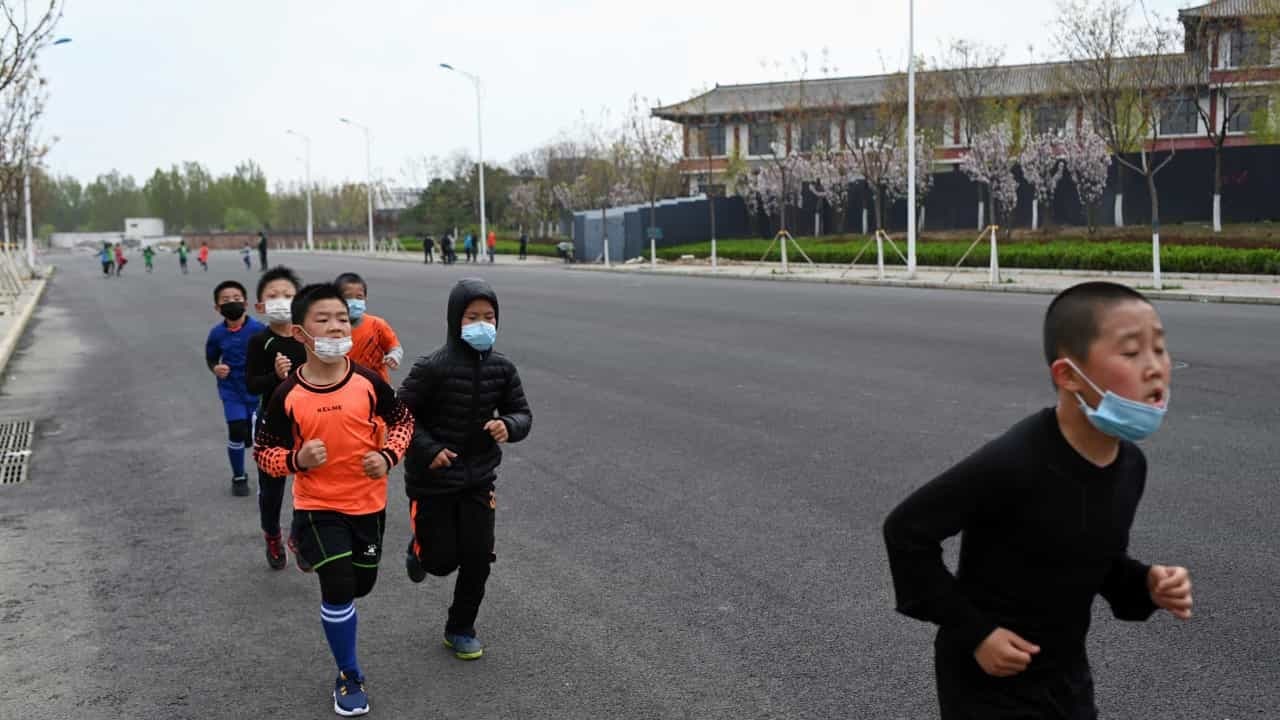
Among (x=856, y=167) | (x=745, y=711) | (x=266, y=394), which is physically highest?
(x=856, y=167)

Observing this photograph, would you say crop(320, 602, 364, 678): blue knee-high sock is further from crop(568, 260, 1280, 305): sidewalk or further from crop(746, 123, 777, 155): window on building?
crop(746, 123, 777, 155): window on building

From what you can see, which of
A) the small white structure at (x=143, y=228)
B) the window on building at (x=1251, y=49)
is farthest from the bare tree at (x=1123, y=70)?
the small white structure at (x=143, y=228)

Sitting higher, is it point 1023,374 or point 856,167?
point 856,167

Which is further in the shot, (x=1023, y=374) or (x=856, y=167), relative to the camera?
(x=856, y=167)

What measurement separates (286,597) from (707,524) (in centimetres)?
245

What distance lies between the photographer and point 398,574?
6.37 m

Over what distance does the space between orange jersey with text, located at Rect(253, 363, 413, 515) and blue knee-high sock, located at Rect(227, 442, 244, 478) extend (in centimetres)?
365

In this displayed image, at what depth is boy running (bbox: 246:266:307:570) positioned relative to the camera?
6.38m

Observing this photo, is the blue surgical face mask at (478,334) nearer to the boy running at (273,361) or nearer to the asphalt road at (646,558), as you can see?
the asphalt road at (646,558)

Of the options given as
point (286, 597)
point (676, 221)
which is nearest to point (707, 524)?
point (286, 597)

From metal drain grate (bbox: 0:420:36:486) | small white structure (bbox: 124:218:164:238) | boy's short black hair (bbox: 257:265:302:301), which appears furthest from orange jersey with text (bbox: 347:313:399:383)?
small white structure (bbox: 124:218:164:238)

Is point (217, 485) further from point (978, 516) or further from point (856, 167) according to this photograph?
point (856, 167)

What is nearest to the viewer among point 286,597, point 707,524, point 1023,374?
point 286,597

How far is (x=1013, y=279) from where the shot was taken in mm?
29141
